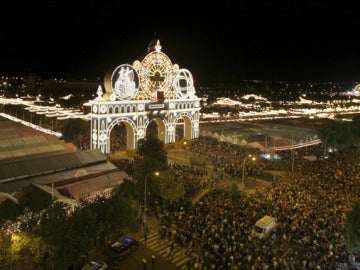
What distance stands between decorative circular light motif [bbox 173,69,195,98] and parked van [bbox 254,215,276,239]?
1123 inches

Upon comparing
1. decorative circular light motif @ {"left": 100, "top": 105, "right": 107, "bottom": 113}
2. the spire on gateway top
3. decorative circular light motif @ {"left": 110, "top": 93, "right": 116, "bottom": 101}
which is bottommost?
decorative circular light motif @ {"left": 100, "top": 105, "right": 107, "bottom": 113}

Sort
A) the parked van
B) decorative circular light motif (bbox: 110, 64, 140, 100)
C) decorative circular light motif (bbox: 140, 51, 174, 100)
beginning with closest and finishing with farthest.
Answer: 1. the parked van
2. decorative circular light motif (bbox: 110, 64, 140, 100)
3. decorative circular light motif (bbox: 140, 51, 174, 100)

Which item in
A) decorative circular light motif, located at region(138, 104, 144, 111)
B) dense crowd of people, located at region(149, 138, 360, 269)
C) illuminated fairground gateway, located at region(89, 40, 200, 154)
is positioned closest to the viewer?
dense crowd of people, located at region(149, 138, 360, 269)

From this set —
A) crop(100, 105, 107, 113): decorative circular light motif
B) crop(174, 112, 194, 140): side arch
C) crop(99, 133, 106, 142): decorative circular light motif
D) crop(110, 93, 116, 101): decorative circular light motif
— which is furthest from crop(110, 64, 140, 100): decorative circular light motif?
crop(174, 112, 194, 140): side arch

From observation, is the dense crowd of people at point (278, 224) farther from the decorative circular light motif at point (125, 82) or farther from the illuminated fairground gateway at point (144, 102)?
the decorative circular light motif at point (125, 82)

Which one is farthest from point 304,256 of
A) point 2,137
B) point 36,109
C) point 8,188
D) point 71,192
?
point 36,109

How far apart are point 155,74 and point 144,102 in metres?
4.04

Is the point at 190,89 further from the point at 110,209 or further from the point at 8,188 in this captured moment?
the point at 110,209

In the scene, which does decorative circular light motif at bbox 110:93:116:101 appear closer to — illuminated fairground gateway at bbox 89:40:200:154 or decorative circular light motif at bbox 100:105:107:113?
illuminated fairground gateway at bbox 89:40:200:154

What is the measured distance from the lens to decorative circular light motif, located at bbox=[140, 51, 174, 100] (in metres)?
44.6

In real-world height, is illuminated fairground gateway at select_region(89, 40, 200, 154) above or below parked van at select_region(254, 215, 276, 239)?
above

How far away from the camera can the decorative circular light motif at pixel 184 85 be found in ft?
161

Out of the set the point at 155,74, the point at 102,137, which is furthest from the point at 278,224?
the point at 155,74

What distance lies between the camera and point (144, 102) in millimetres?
44438
